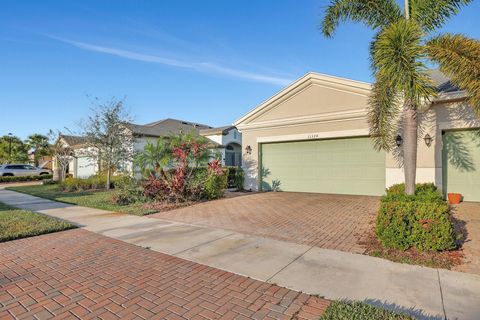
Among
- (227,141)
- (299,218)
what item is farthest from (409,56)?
(227,141)

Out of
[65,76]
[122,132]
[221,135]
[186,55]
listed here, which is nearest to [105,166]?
[122,132]

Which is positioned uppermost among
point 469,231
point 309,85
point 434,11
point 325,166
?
point 434,11

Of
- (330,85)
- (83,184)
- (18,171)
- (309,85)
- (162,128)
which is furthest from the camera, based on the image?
(18,171)

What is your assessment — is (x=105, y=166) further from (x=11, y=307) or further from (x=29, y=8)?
(x=11, y=307)

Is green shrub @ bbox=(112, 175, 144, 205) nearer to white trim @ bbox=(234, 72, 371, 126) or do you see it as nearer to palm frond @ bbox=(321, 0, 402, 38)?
white trim @ bbox=(234, 72, 371, 126)

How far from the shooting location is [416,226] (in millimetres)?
4723

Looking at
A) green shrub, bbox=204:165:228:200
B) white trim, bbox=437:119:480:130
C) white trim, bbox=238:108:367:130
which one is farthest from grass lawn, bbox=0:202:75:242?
white trim, bbox=437:119:480:130

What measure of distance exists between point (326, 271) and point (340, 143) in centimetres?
937

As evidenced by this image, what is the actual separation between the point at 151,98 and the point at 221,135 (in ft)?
26.9

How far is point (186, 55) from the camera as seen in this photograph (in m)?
15.0

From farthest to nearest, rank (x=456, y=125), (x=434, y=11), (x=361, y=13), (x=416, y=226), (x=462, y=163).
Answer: (x=462, y=163) → (x=456, y=125) → (x=361, y=13) → (x=434, y=11) → (x=416, y=226)

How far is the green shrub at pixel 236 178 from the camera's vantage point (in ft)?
50.4

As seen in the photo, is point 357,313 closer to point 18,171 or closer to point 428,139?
point 428,139

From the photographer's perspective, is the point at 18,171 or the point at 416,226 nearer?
the point at 416,226
